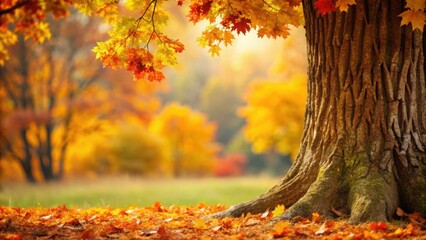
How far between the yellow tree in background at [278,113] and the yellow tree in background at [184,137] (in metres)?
16.6

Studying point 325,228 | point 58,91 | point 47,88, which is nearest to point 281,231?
point 325,228

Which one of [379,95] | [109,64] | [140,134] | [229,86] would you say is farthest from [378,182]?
[229,86]

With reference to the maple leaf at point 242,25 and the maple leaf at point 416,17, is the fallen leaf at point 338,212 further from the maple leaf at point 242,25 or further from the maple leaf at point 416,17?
the maple leaf at point 242,25

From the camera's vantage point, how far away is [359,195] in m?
5.23

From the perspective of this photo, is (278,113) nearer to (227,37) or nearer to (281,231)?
(227,37)

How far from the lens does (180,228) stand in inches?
201

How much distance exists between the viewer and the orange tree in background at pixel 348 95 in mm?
5398

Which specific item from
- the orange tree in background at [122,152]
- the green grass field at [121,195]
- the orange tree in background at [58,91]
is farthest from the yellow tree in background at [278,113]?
the orange tree in background at [122,152]

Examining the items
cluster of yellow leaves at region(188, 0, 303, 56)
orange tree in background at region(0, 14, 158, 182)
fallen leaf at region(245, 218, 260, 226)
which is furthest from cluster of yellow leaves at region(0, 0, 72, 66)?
orange tree in background at region(0, 14, 158, 182)

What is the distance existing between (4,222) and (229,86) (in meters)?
54.7

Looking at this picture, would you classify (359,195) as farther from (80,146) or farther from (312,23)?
(80,146)

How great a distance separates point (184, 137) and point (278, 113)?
18413 millimetres

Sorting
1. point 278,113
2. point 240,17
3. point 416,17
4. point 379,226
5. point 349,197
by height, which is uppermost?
point 278,113

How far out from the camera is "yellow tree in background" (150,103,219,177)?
40.6 m
